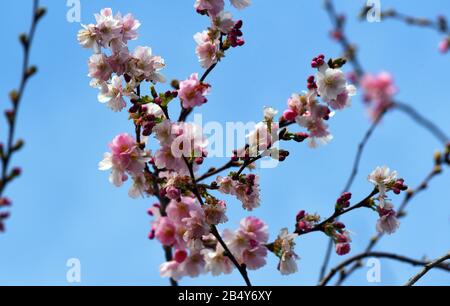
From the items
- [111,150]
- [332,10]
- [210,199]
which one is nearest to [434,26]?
[332,10]

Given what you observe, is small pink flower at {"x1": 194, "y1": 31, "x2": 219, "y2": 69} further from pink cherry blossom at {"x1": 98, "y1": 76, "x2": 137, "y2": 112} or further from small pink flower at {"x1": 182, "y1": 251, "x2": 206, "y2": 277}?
small pink flower at {"x1": 182, "y1": 251, "x2": 206, "y2": 277}

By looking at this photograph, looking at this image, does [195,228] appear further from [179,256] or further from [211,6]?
[211,6]

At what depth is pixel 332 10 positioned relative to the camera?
4.08m

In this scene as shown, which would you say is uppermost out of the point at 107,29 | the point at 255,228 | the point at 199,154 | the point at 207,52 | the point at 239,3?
the point at 239,3

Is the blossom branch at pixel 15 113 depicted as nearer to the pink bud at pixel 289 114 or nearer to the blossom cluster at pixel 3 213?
the blossom cluster at pixel 3 213

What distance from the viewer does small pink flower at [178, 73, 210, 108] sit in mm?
2574

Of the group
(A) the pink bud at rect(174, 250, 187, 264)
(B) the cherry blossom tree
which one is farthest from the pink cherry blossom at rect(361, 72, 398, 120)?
(A) the pink bud at rect(174, 250, 187, 264)

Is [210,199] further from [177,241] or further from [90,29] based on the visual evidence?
[90,29]

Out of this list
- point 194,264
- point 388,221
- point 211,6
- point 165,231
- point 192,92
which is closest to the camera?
point 165,231

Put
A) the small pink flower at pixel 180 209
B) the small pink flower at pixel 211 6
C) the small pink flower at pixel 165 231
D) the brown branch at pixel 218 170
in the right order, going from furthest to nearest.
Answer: the small pink flower at pixel 211 6, the brown branch at pixel 218 170, the small pink flower at pixel 180 209, the small pink flower at pixel 165 231

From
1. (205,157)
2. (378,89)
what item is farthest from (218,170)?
(378,89)

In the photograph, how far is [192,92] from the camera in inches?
102

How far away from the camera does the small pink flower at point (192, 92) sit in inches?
101

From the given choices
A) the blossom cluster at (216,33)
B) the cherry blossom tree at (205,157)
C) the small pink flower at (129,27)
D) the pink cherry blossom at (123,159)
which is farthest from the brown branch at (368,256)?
the small pink flower at (129,27)
